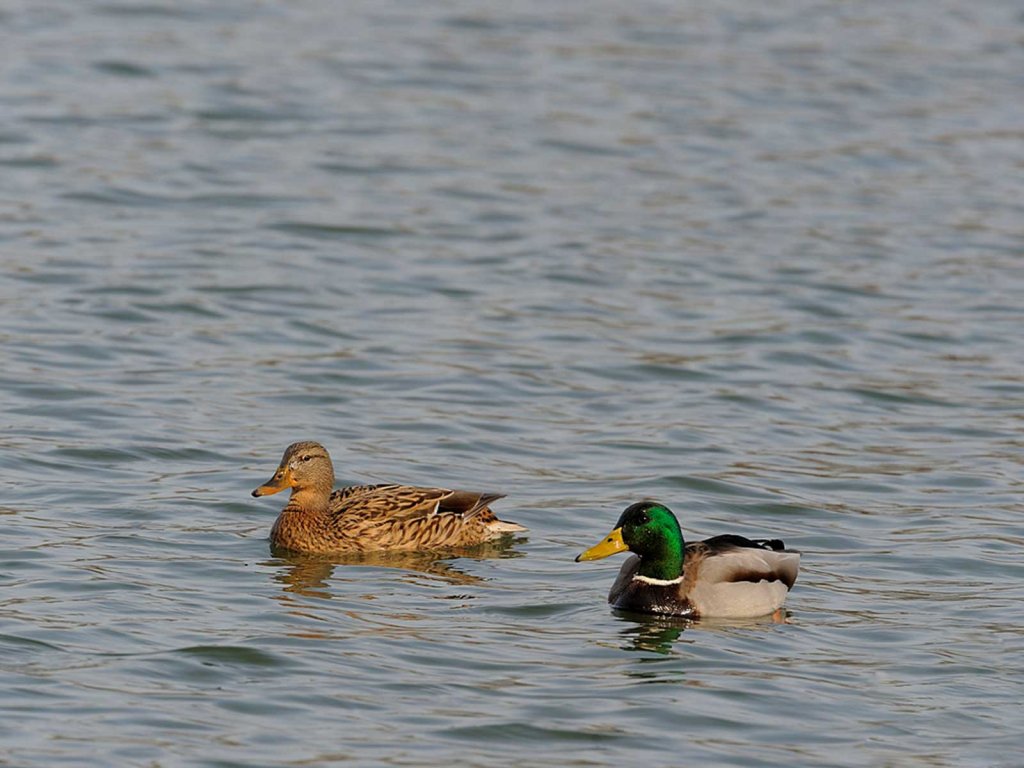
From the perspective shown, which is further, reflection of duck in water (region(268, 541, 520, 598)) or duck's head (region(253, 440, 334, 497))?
duck's head (region(253, 440, 334, 497))

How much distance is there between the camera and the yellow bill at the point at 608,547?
38.4ft

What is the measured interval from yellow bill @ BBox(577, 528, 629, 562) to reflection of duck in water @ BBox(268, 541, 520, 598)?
25.5 inches

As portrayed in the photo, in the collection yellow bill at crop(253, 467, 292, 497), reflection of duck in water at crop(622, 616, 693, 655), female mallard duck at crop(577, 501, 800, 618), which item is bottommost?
reflection of duck in water at crop(622, 616, 693, 655)

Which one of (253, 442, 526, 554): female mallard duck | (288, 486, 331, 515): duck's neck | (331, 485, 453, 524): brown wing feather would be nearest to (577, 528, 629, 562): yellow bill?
(253, 442, 526, 554): female mallard duck

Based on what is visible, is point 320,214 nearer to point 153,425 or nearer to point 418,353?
point 418,353

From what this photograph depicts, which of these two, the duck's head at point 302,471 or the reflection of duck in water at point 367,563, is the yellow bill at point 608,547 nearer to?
the reflection of duck in water at point 367,563

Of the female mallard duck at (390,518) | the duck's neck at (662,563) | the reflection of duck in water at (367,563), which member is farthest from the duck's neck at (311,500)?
the duck's neck at (662,563)

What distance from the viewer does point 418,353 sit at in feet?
56.3

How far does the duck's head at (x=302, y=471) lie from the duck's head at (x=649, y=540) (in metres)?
2.00

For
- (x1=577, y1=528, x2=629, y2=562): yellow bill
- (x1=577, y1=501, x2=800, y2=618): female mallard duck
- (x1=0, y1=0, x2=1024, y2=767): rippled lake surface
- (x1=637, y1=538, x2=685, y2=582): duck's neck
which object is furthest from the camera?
(x1=577, y1=528, x2=629, y2=562): yellow bill

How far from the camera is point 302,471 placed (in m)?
12.9

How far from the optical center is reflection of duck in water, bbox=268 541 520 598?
38.7 ft

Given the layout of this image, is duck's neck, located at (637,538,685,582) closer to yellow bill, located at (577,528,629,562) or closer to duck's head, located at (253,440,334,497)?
yellow bill, located at (577,528,629,562)

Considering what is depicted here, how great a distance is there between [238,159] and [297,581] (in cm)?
1259
